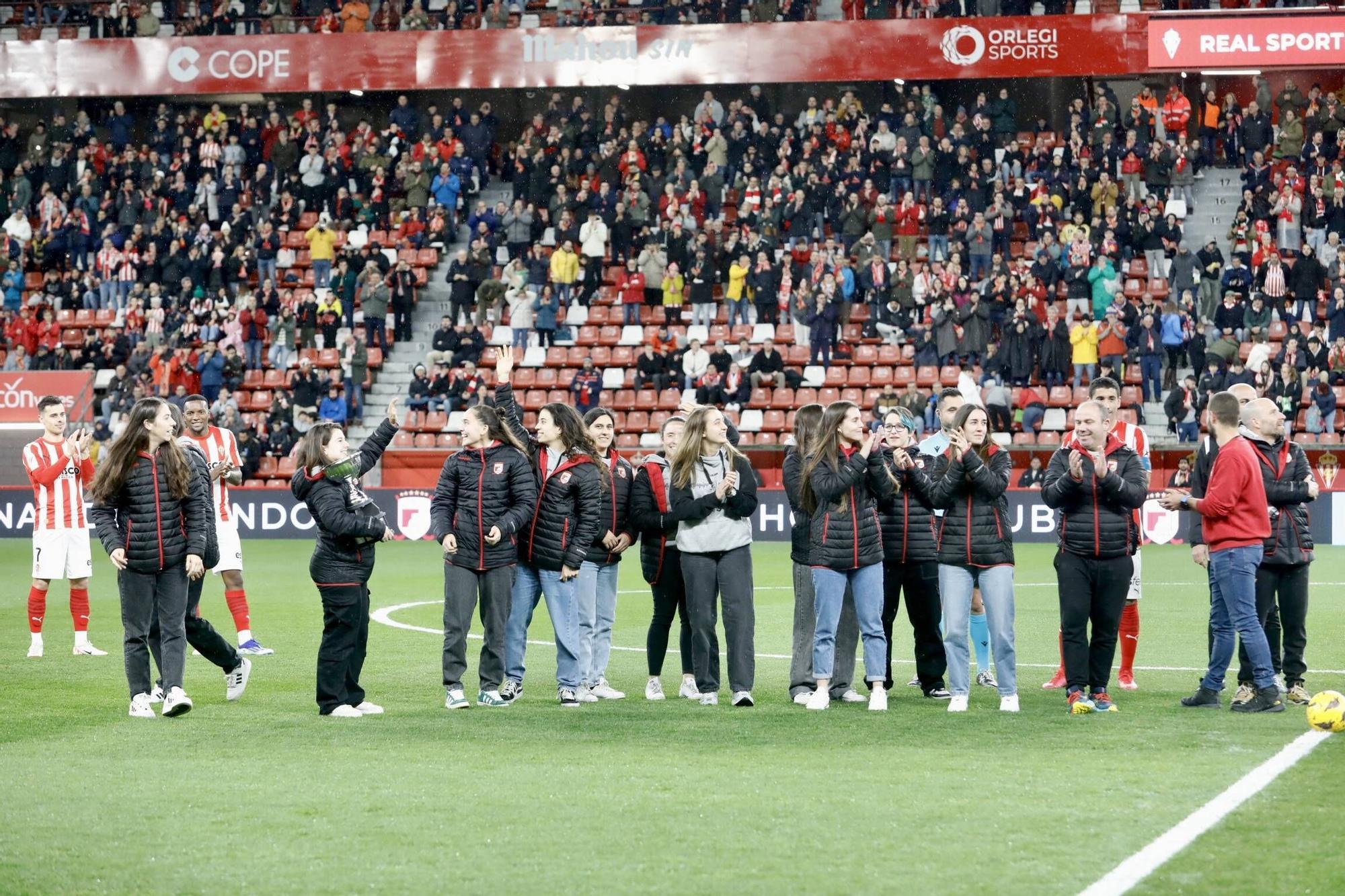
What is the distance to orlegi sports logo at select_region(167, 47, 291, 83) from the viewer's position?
3759cm

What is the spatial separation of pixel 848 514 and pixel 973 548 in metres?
0.82

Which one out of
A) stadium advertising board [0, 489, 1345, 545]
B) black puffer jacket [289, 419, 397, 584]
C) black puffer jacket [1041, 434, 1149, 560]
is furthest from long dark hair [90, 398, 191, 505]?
stadium advertising board [0, 489, 1345, 545]

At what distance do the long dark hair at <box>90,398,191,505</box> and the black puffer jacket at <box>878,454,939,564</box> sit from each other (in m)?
4.46

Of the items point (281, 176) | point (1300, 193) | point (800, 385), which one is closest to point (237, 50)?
point (281, 176)

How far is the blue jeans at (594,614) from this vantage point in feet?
38.1

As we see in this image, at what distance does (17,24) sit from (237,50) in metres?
6.92

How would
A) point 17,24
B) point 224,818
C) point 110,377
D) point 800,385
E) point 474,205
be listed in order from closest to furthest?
point 224,818 → point 800,385 → point 110,377 → point 474,205 → point 17,24

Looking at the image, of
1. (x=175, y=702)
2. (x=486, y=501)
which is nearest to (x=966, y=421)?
(x=486, y=501)

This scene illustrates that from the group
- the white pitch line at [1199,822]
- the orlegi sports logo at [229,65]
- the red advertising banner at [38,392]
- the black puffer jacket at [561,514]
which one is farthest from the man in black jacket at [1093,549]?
the orlegi sports logo at [229,65]

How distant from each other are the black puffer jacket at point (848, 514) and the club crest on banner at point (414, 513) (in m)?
18.1

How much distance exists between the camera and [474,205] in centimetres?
3703

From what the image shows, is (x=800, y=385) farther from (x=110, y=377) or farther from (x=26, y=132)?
(x=26, y=132)

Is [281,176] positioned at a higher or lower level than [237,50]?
lower

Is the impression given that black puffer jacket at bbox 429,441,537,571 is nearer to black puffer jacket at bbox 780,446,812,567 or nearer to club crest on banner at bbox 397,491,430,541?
black puffer jacket at bbox 780,446,812,567
